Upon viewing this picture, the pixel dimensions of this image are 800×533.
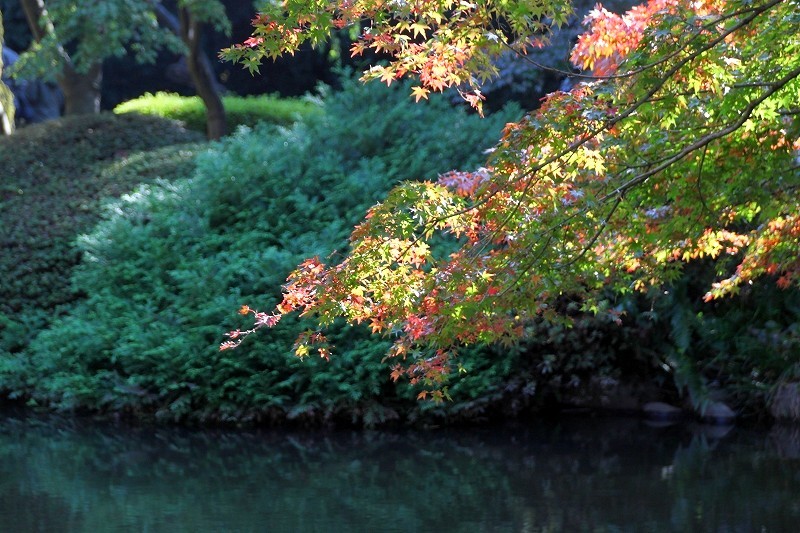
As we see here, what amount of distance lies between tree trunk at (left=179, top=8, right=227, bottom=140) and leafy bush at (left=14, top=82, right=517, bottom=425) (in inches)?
103

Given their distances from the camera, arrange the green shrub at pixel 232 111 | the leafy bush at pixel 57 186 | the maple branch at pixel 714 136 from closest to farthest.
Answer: the maple branch at pixel 714 136 < the leafy bush at pixel 57 186 < the green shrub at pixel 232 111

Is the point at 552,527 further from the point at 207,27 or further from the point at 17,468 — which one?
the point at 207,27

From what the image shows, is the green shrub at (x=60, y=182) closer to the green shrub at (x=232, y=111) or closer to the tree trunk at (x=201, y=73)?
the tree trunk at (x=201, y=73)

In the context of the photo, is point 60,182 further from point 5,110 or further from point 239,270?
point 239,270

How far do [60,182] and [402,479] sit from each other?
641 centimetres

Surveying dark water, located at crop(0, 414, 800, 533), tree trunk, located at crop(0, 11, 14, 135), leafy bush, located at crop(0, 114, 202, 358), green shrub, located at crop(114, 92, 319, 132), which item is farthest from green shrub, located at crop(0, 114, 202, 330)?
green shrub, located at crop(114, 92, 319, 132)

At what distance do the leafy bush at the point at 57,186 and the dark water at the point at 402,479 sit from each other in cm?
166

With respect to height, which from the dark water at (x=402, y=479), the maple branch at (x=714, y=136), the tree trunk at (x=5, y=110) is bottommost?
the dark water at (x=402, y=479)

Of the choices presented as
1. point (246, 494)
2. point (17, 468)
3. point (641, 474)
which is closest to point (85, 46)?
point (17, 468)

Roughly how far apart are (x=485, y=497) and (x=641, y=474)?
3.81ft

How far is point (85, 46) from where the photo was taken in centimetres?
1254

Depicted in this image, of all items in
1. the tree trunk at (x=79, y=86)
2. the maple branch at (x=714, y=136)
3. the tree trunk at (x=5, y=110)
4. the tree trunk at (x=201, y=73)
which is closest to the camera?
the maple branch at (x=714, y=136)

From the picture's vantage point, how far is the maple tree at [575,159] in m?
3.91

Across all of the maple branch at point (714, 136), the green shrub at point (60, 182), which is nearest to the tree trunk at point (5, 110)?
the green shrub at point (60, 182)
